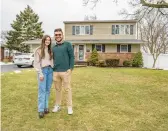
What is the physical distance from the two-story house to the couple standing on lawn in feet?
72.4

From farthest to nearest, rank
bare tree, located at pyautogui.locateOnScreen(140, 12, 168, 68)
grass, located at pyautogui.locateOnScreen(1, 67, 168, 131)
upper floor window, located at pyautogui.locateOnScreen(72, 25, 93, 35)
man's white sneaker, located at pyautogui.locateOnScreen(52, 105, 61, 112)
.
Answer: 1. bare tree, located at pyautogui.locateOnScreen(140, 12, 168, 68)
2. upper floor window, located at pyautogui.locateOnScreen(72, 25, 93, 35)
3. man's white sneaker, located at pyautogui.locateOnScreen(52, 105, 61, 112)
4. grass, located at pyautogui.locateOnScreen(1, 67, 168, 131)

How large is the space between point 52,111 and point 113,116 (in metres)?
1.54

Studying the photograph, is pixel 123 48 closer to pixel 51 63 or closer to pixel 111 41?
pixel 111 41

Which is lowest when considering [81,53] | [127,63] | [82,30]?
[127,63]

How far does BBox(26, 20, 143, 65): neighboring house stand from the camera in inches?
1123

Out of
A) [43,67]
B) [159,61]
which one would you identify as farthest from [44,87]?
[159,61]

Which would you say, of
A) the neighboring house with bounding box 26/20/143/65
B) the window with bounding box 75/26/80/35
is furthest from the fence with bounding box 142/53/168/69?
the window with bounding box 75/26/80/35

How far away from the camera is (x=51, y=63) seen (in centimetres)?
606

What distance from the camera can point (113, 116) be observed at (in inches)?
247

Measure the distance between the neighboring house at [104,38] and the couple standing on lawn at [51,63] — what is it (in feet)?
72.4

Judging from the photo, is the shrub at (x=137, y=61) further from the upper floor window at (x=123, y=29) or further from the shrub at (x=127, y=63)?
the upper floor window at (x=123, y=29)

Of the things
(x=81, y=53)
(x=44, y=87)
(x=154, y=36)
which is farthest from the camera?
(x=154, y=36)

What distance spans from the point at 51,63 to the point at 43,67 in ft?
0.70

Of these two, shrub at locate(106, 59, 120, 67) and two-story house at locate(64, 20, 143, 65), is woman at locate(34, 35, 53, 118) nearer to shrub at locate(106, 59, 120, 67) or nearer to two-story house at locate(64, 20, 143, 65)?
shrub at locate(106, 59, 120, 67)
